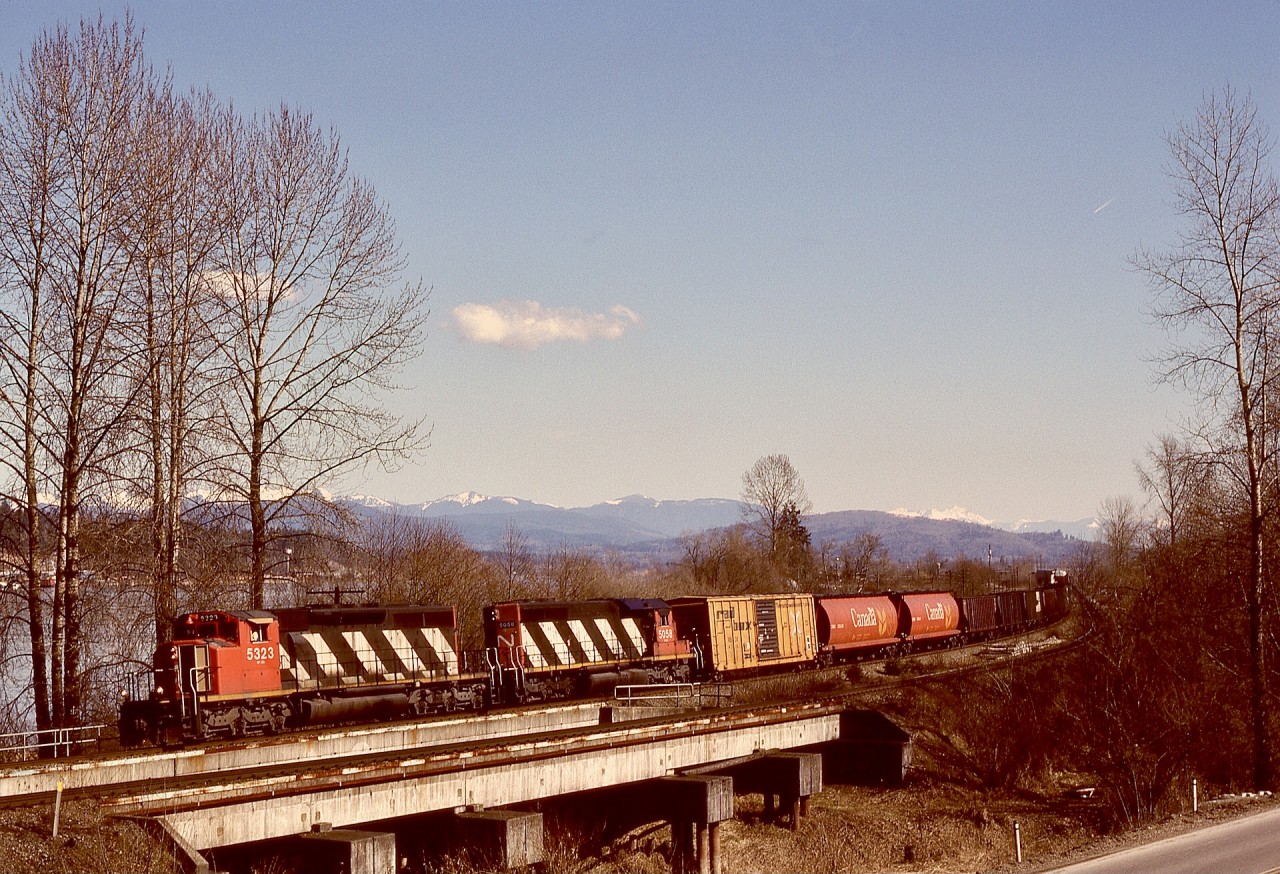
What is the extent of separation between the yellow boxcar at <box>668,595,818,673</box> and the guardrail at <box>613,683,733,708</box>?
6.98 feet

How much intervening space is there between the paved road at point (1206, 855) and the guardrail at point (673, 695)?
15362 mm

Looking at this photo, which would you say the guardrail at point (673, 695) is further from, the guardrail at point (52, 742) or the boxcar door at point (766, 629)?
the guardrail at point (52, 742)

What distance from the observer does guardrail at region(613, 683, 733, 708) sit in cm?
3741

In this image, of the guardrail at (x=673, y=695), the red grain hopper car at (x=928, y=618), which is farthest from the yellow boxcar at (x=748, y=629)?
the red grain hopper car at (x=928, y=618)

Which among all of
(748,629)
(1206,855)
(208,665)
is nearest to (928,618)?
(748,629)

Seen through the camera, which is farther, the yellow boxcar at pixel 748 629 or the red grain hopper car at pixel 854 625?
the red grain hopper car at pixel 854 625

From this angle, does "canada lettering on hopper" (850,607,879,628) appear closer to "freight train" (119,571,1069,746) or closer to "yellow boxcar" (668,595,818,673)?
"freight train" (119,571,1069,746)

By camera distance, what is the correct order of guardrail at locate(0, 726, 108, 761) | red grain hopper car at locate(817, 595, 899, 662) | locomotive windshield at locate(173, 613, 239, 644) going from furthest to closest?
red grain hopper car at locate(817, 595, 899, 662)
locomotive windshield at locate(173, 613, 239, 644)
guardrail at locate(0, 726, 108, 761)

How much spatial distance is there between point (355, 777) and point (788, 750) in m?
17.2

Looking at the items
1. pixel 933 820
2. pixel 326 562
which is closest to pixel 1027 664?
pixel 933 820

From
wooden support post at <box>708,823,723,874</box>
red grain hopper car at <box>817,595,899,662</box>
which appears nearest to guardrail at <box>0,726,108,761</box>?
wooden support post at <box>708,823,723,874</box>

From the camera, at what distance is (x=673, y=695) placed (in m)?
40.5

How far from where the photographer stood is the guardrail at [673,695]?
3741cm

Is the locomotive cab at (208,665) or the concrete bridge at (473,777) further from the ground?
the locomotive cab at (208,665)
